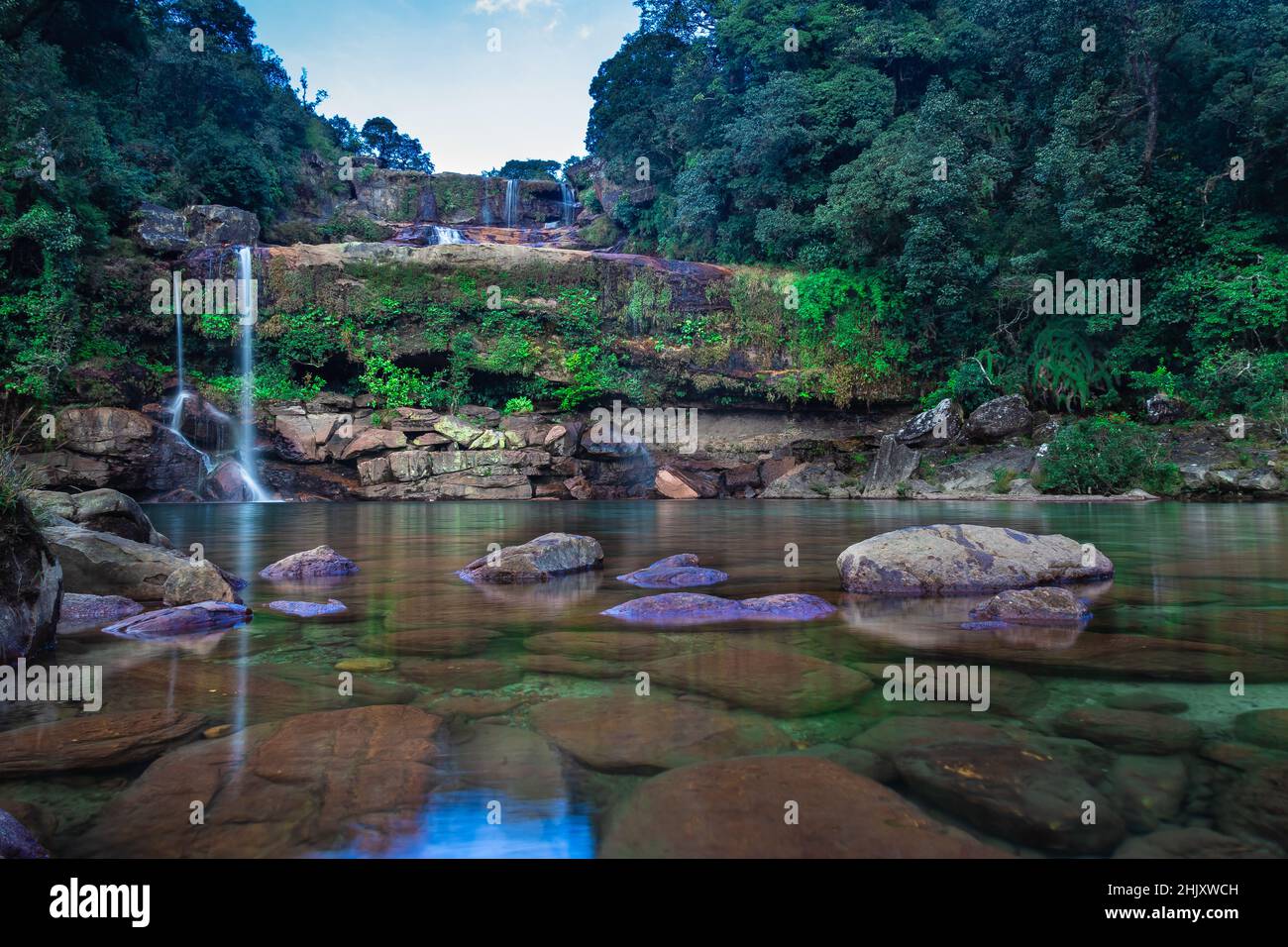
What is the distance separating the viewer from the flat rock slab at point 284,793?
1552 millimetres

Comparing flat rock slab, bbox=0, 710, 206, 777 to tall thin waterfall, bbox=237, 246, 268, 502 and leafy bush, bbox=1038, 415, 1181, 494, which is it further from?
tall thin waterfall, bbox=237, 246, 268, 502

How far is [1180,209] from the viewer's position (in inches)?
715

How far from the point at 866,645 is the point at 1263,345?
20.0 meters

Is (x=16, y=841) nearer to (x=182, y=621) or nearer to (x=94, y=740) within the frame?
(x=94, y=740)

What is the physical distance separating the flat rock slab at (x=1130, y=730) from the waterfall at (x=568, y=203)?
35.2 meters

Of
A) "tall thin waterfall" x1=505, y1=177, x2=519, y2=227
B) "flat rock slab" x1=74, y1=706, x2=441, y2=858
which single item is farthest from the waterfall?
"flat rock slab" x1=74, y1=706, x2=441, y2=858

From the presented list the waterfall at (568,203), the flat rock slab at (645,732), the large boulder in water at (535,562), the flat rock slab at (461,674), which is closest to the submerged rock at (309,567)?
the large boulder in water at (535,562)

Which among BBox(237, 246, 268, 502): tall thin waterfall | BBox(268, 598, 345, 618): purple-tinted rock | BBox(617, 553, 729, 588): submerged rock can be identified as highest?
BBox(237, 246, 268, 502): tall thin waterfall

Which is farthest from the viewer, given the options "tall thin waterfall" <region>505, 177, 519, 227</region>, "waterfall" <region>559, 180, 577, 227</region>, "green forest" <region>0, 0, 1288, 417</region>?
"waterfall" <region>559, 180, 577, 227</region>

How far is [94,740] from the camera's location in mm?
2160

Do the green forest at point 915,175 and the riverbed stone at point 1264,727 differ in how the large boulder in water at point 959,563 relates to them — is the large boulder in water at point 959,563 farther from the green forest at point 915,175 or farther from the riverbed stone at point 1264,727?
the green forest at point 915,175

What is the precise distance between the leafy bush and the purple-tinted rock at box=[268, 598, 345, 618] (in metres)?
16.4

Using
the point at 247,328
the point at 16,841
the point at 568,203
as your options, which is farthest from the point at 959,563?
the point at 568,203

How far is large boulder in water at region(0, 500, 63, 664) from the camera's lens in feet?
10.1
